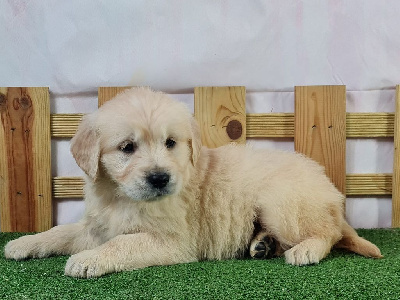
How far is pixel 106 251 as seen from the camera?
233 cm

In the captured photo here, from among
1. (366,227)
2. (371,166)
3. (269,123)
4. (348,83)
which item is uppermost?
(348,83)

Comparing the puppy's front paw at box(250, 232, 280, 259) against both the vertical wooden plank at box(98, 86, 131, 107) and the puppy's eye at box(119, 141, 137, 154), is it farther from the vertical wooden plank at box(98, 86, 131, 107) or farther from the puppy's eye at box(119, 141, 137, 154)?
the vertical wooden plank at box(98, 86, 131, 107)

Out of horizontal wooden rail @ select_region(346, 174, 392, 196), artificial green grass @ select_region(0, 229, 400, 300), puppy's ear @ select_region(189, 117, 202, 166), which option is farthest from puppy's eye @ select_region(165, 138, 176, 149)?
horizontal wooden rail @ select_region(346, 174, 392, 196)

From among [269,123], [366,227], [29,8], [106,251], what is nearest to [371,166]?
[366,227]

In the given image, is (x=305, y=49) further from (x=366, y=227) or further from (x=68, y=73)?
(x=68, y=73)

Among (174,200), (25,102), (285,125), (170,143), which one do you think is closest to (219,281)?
(174,200)

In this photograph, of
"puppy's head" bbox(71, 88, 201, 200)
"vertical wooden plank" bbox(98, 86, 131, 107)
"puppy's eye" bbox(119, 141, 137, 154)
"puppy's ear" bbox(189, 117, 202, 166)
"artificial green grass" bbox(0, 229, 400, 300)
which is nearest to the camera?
"artificial green grass" bbox(0, 229, 400, 300)

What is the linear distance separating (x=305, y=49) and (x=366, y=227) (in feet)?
4.58

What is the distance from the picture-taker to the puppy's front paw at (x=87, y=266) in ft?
7.32

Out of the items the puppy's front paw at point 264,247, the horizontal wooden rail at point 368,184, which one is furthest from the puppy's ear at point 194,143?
the horizontal wooden rail at point 368,184

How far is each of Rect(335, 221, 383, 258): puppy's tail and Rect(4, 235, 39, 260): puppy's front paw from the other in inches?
69.9

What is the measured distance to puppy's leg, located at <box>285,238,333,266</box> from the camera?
8.15 feet

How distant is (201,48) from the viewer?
3.48 metres

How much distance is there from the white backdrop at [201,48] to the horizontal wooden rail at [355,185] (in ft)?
0.39
